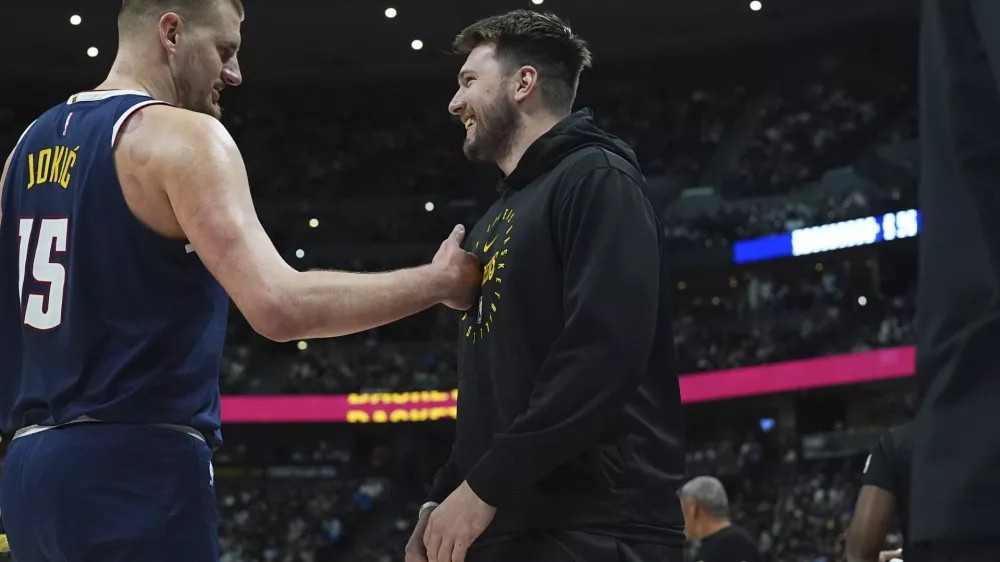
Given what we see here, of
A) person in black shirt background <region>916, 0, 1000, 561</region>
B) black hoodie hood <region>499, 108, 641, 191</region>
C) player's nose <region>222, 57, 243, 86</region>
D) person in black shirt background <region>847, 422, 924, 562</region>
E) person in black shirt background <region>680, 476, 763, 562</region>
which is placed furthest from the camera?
person in black shirt background <region>680, 476, 763, 562</region>

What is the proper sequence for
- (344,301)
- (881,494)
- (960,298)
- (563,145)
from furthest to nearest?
1. (881,494)
2. (563,145)
3. (344,301)
4. (960,298)

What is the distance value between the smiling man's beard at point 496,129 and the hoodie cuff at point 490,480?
0.95 meters

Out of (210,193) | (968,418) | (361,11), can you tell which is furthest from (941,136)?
(361,11)

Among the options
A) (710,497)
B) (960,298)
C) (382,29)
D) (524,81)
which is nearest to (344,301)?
(524,81)

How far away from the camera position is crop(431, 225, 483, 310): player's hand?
2.73m

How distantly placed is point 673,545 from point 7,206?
1.70 m

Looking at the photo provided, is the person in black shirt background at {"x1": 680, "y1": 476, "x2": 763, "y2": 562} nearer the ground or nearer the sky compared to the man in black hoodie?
nearer the ground

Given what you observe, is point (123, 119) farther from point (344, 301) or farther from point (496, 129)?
point (496, 129)

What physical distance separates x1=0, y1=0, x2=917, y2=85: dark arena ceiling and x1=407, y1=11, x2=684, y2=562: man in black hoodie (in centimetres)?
2160

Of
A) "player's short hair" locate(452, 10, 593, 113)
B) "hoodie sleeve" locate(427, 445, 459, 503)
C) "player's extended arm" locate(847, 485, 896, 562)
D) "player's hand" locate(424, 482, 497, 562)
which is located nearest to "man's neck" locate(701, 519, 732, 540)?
"player's extended arm" locate(847, 485, 896, 562)

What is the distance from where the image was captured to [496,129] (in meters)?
3.07

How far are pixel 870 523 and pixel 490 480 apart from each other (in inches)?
100

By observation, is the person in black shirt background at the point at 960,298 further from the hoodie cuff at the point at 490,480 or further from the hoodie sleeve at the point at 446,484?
the hoodie sleeve at the point at 446,484

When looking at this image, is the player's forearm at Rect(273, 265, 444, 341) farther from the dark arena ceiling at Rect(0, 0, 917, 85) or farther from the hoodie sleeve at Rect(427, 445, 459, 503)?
the dark arena ceiling at Rect(0, 0, 917, 85)
